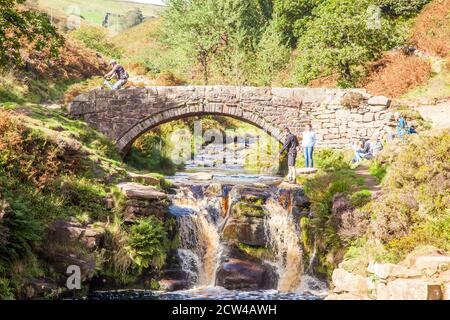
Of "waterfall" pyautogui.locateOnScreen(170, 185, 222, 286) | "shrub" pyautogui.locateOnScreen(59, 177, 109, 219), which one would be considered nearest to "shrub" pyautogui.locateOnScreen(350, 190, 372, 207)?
"waterfall" pyautogui.locateOnScreen(170, 185, 222, 286)

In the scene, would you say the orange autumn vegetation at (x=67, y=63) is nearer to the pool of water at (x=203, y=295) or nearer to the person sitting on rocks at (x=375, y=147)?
the person sitting on rocks at (x=375, y=147)

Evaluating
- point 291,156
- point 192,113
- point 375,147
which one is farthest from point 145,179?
point 375,147

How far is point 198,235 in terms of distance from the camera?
17.3m

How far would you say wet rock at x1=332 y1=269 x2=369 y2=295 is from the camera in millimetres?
11555

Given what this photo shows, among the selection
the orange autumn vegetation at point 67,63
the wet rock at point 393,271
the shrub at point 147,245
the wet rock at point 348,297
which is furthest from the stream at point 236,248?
the orange autumn vegetation at point 67,63

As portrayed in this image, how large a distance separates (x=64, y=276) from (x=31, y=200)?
219 centimetres

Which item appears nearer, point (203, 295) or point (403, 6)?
point (203, 295)

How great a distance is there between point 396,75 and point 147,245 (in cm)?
1588

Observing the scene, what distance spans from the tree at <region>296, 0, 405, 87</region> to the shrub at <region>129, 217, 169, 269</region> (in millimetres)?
14363

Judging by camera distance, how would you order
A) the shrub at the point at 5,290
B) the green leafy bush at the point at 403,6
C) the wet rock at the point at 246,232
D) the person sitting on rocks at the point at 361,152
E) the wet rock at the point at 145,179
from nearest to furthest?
the shrub at the point at 5,290 < the wet rock at the point at 246,232 < the wet rock at the point at 145,179 < the person sitting on rocks at the point at 361,152 < the green leafy bush at the point at 403,6

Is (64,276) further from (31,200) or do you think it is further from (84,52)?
(84,52)

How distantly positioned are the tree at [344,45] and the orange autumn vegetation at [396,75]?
2.02ft

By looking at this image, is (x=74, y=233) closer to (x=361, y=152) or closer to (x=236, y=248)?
(x=236, y=248)

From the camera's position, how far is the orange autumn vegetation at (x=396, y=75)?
26406 millimetres
